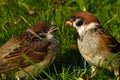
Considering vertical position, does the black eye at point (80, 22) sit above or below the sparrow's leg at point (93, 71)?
above

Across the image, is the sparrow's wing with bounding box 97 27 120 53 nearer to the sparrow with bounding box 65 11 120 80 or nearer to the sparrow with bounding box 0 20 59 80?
the sparrow with bounding box 65 11 120 80

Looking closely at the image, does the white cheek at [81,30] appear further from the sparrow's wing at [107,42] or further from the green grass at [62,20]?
the green grass at [62,20]

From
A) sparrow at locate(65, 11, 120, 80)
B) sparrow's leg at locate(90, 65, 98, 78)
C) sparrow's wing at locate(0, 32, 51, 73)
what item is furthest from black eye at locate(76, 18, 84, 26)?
sparrow's leg at locate(90, 65, 98, 78)

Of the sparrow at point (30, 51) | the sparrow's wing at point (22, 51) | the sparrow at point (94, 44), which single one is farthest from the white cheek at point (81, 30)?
the sparrow's wing at point (22, 51)

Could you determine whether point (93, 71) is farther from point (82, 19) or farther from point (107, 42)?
point (82, 19)

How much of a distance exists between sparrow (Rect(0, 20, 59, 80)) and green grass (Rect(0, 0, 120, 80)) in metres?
0.16

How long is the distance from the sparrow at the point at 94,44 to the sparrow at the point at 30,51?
32cm

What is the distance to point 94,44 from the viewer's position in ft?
22.1

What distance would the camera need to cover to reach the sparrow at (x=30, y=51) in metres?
6.55

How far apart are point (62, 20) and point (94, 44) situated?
204 cm

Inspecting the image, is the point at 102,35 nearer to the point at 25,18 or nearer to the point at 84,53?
the point at 84,53

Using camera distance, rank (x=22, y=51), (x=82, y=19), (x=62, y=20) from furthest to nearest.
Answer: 1. (x=62, y=20)
2. (x=82, y=19)
3. (x=22, y=51)

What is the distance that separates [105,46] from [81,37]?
0.31 meters

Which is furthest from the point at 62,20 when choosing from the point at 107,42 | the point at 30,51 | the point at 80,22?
the point at 30,51
